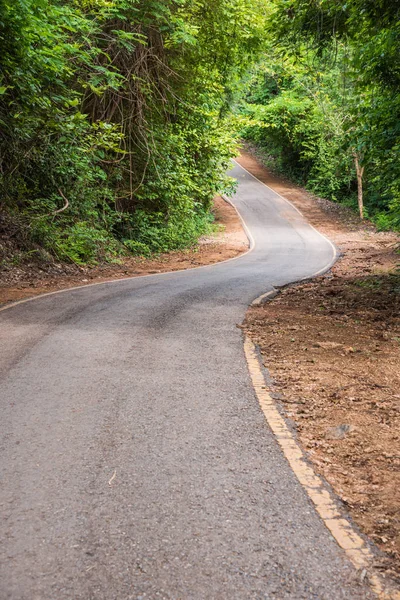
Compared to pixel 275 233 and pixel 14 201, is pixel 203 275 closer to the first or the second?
pixel 14 201

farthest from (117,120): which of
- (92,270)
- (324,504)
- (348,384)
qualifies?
(324,504)

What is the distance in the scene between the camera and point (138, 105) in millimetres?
17859

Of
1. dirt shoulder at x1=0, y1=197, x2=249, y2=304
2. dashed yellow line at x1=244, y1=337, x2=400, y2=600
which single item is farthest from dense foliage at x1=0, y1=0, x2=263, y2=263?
dashed yellow line at x1=244, y1=337, x2=400, y2=600

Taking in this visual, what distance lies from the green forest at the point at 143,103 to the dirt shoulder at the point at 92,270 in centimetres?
52

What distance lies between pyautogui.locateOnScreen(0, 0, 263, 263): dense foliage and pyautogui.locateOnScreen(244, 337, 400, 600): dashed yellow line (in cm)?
839

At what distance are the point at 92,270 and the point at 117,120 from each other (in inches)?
244

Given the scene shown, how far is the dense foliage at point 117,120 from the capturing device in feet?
41.0

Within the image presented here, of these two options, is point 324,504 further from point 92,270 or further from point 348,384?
point 92,270

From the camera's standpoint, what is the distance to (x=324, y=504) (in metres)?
3.33

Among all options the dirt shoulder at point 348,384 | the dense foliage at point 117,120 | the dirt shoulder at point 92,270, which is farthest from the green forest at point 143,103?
the dirt shoulder at point 348,384

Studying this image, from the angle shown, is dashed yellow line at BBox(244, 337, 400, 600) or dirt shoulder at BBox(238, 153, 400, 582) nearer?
dashed yellow line at BBox(244, 337, 400, 600)

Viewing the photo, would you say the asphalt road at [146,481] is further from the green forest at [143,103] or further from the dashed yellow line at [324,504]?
the green forest at [143,103]

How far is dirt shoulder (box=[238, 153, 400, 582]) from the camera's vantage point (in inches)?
137

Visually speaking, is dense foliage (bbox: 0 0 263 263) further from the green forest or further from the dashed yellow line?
the dashed yellow line
